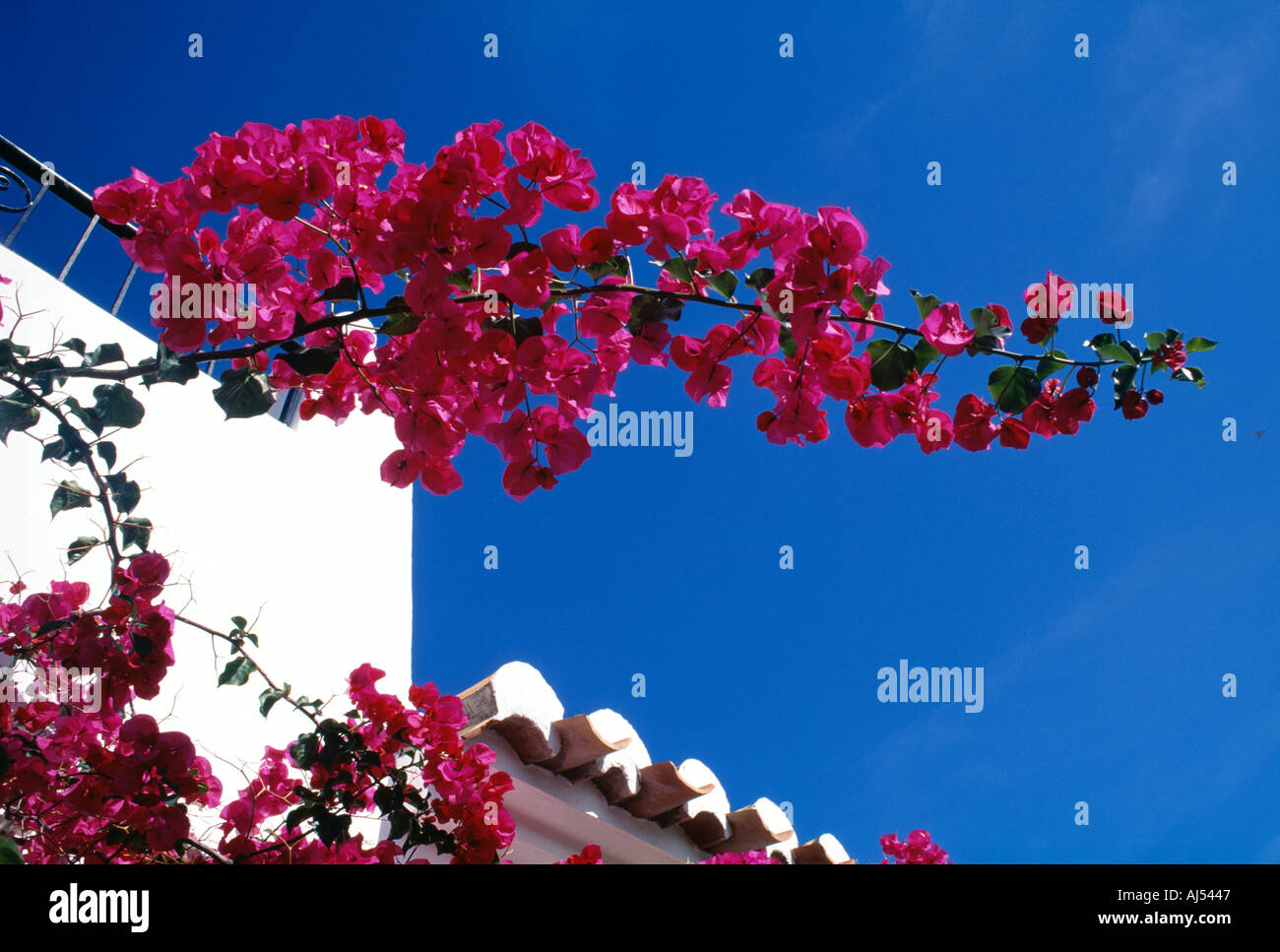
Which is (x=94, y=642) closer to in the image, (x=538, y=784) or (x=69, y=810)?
(x=69, y=810)

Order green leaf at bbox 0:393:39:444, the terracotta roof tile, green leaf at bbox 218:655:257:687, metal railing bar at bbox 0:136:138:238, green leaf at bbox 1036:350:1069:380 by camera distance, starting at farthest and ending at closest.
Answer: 1. the terracotta roof tile
2. metal railing bar at bbox 0:136:138:238
3. green leaf at bbox 218:655:257:687
4. green leaf at bbox 0:393:39:444
5. green leaf at bbox 1036:350:1069:380

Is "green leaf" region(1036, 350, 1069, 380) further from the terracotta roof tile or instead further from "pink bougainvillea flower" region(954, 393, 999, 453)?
the terracotta roof tile

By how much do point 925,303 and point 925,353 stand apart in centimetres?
9

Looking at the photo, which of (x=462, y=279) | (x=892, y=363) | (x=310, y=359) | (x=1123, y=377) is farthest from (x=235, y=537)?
(x=1123, y=377)

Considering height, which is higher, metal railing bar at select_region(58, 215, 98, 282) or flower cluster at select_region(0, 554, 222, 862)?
metal railing bar at select_region(58, 215, 98, 282)

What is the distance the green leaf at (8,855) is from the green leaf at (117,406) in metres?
0.71

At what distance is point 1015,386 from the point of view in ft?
5.26

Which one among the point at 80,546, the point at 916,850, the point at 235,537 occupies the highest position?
the point at 235,537

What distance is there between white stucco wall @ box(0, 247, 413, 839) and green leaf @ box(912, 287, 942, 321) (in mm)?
2488

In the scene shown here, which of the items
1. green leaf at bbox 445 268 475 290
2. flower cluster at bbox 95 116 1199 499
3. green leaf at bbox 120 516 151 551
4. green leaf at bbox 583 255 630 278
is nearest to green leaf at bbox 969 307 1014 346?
flower cluster at bbox 95 116 1199 499

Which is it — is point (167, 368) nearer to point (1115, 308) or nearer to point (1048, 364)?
point (1048, 364)

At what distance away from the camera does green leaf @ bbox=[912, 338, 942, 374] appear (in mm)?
1513
